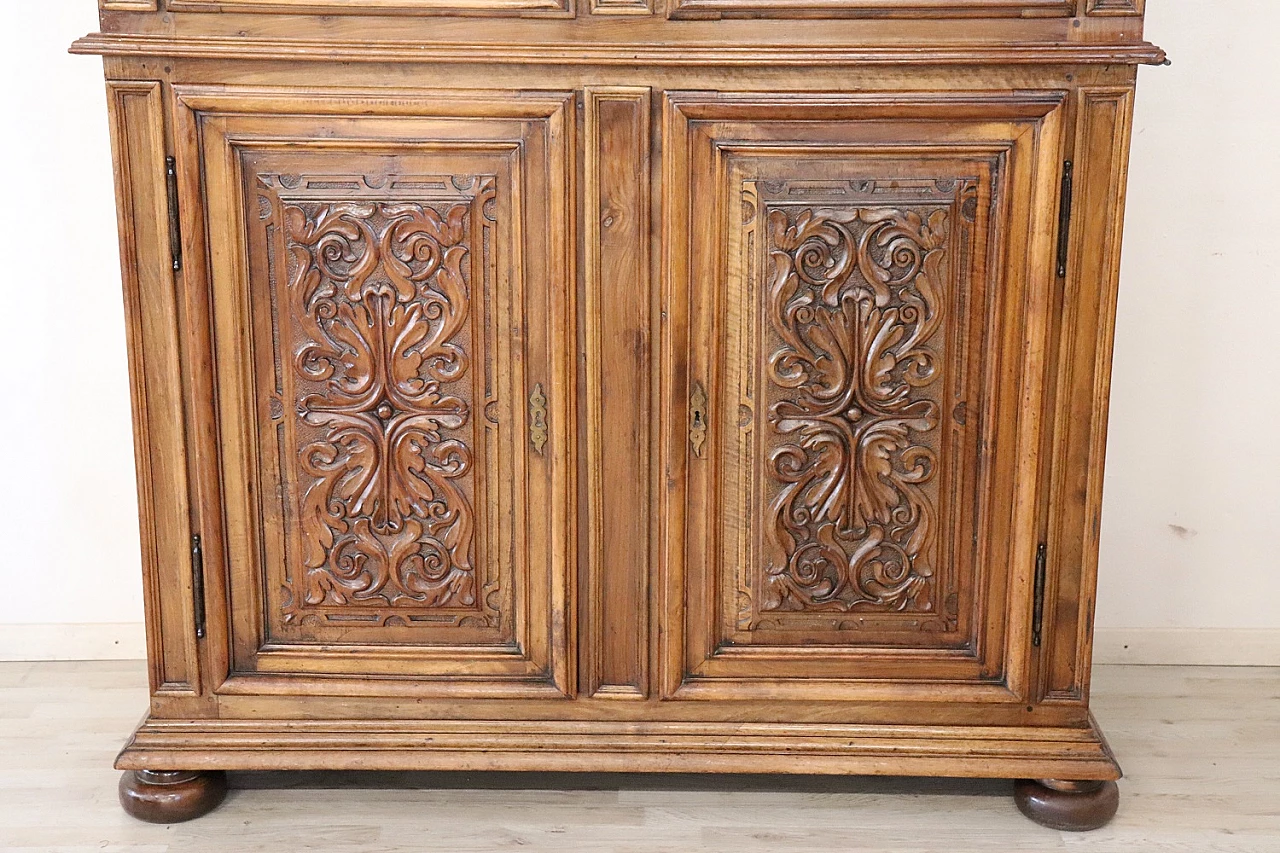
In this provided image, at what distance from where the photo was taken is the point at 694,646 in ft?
7.20

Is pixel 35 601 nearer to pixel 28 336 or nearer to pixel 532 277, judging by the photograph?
pixel 28 336

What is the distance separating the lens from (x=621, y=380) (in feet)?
6.88

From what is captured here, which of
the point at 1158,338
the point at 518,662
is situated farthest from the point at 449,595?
the point at 1158,338

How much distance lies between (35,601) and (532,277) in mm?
1585

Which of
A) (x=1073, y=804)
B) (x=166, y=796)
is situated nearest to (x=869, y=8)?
(x=1073, y=804)

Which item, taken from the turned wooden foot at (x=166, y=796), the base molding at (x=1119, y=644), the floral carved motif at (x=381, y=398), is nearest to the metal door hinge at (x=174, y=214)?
the floral carved motif at (x=381, y=398)

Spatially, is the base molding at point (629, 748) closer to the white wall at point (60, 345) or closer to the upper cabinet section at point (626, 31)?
the white wall at point (60, 345)

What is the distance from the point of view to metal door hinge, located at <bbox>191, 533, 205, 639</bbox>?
2.14 meters

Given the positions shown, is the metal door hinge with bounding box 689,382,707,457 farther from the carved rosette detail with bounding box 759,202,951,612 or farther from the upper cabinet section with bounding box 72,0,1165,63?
the upper cabinet section with bounding box 72,0,1165,63

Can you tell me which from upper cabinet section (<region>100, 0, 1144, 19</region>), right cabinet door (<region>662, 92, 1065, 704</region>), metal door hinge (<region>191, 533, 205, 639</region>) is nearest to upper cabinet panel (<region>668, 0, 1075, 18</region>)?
upper cabinet section (<region>100, 0, 1144, 19</region>)

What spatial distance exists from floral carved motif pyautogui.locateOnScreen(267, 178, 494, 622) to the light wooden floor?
1.26 ft

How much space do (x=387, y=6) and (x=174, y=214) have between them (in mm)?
469

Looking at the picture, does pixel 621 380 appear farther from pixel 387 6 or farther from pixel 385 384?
pixel 387 6

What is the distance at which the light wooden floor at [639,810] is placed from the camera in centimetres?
217
